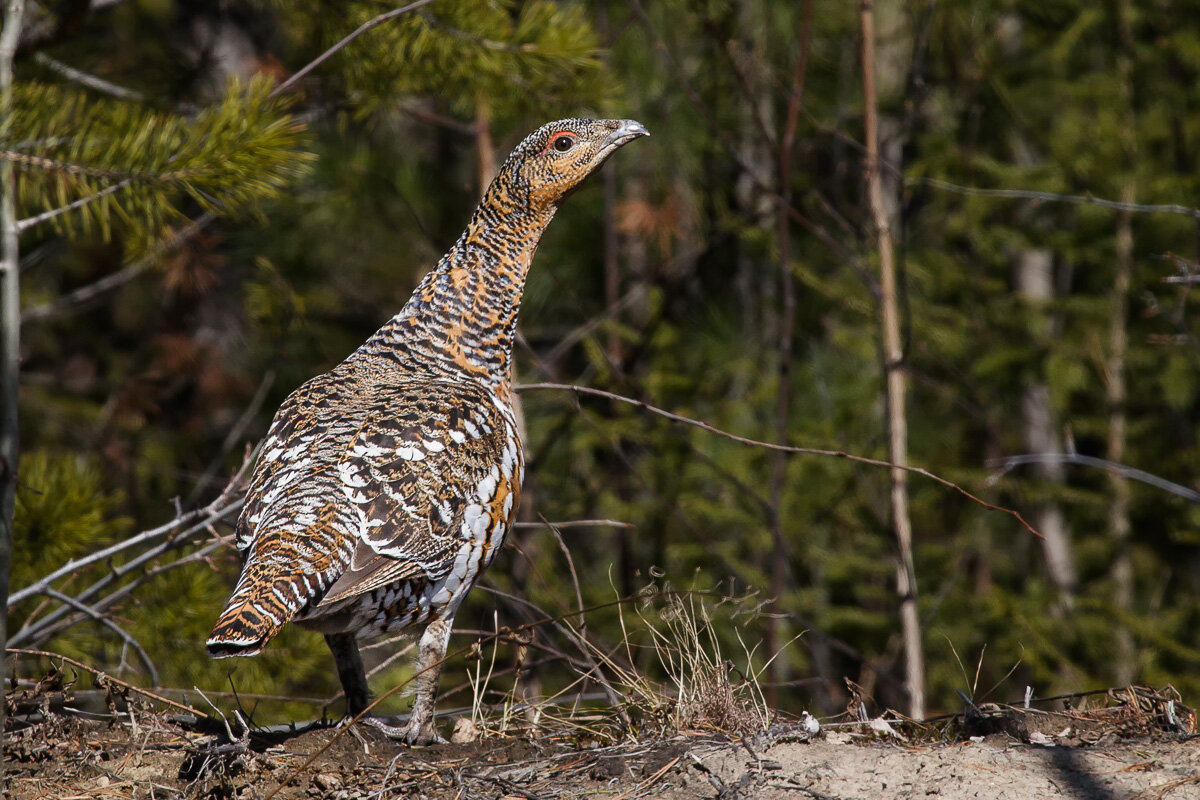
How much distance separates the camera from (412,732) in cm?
410

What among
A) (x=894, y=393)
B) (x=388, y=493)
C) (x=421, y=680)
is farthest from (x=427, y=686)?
(x=894, y=393)

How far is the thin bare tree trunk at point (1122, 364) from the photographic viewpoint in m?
8.55

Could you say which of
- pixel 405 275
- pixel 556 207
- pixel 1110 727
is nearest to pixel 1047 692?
pixel 1110 727

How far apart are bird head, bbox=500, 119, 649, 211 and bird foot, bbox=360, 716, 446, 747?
2.25m

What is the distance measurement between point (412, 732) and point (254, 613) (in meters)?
1.21

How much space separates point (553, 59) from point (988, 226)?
183 inches

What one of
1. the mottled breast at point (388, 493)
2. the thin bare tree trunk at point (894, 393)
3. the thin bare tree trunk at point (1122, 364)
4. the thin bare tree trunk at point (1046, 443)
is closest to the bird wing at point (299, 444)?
the mottled breast at point (388, 493)

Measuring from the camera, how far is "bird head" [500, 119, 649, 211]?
476 cm

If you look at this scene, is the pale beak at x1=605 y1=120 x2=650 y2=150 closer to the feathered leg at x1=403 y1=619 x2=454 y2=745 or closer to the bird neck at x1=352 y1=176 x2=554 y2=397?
the bird neck at x1=352 y1=176 x2=554 y2=397

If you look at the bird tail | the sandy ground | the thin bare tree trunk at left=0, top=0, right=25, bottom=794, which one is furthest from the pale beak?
the sandy ground

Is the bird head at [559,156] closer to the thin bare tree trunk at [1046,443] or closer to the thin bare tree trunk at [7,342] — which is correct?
the thin bare tree trunk at [7,342]

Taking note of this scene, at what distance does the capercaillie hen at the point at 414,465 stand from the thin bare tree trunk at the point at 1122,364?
18.7 ft

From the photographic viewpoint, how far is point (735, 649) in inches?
354

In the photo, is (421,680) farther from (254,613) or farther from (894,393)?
(894,393)
